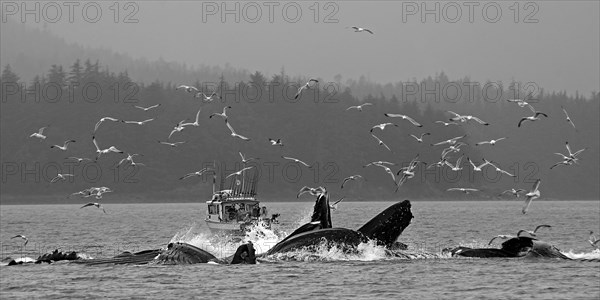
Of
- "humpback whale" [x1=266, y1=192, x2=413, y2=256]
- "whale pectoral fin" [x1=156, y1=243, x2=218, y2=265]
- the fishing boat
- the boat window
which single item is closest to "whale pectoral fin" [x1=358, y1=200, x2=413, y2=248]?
"humpback whale" [x1=266, y1=192, x2=413, y2=256]

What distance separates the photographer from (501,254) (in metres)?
57.5

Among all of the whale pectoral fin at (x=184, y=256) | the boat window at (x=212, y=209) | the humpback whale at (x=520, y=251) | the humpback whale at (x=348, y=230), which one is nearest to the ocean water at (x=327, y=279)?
the humpback whale at (x=348, y=230)

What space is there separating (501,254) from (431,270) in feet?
19.6

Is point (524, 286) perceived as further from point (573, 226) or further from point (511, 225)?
point (511, 225)

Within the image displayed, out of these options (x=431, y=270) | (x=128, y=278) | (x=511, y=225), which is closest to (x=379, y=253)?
(x=431, y=270)

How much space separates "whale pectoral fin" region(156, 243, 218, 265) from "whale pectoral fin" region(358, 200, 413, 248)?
7631 millimetres

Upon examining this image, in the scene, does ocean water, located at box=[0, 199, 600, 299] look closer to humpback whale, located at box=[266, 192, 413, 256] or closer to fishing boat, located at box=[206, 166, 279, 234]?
humpback whale, located at box=[266, 192, 413, 256]

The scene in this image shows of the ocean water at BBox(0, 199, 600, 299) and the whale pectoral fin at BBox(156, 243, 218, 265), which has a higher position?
the whale pectoral fin at BBox(156, 243, 218, 265)

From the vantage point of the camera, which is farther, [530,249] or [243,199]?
[243,199]

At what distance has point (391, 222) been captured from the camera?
54.1 metres

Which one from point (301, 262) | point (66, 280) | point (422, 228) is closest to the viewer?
point (66, 280)

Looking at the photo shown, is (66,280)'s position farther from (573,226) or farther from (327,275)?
(573,226)

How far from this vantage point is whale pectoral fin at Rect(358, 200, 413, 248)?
177ft

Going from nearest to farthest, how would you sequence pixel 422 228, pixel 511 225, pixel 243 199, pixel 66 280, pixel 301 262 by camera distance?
pixel 66 280
pixel 301 262
pixel 243 199
pixel 422 228
pixel 511 225
